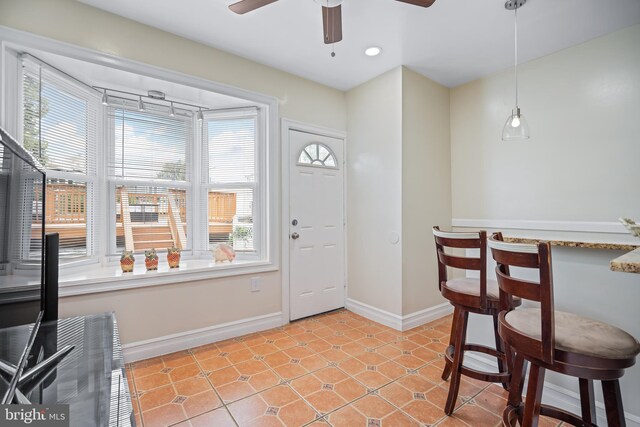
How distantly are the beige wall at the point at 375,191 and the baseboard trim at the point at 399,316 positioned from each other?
6 centimetres

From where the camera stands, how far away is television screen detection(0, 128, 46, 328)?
3.10 ft

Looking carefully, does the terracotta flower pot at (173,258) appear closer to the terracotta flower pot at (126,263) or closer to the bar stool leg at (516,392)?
the terracotta flower pot at (126,263)

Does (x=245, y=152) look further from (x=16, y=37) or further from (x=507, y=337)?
(x=507, y=337)

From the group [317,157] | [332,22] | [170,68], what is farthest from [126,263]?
[332,22]

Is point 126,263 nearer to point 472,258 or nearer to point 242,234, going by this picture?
point 242,234

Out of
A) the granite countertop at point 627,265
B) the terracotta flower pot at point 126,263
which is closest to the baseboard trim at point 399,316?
the granite countertop at point 627,265

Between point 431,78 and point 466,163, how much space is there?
1.06 m

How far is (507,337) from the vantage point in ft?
4.17

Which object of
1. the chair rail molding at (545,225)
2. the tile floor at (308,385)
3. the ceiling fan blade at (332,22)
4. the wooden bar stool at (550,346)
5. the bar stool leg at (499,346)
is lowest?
the tile floor at (308,385)

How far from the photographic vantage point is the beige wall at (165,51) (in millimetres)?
2018

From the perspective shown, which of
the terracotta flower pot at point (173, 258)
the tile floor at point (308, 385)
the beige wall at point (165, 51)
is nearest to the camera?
the tile floor at point (308, 385)

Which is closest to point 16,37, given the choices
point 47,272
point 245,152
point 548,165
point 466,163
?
point 47,272

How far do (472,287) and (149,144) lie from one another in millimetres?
3067

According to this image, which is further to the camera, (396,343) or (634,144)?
(396,343)
